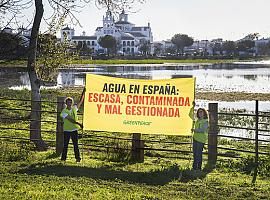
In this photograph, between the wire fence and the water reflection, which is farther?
the water reflection

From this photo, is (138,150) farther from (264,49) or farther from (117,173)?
(264,49)

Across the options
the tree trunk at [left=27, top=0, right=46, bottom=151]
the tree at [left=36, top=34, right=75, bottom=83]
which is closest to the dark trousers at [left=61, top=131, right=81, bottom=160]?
the tree trunk at [left=27, top=0, right=46, bottom=151]

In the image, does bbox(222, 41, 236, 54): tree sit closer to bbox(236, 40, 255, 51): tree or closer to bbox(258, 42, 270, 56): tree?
bbox(236, 40, 255, 51): tree

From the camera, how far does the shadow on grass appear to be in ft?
31.3

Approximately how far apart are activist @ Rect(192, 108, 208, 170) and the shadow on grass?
31 centimetres

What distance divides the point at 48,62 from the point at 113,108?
15.5m

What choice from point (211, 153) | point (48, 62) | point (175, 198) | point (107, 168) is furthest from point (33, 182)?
point (48, 62)

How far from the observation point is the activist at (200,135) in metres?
10.7

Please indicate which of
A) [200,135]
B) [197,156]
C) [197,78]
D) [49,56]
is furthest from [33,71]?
[197,78]

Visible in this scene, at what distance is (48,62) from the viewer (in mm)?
26156

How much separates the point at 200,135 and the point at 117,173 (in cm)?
228

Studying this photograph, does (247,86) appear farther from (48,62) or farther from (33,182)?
(33,182)

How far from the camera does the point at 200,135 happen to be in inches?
426

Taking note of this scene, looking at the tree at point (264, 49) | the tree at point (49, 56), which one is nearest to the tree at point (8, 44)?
the tree at point (49, 56)
